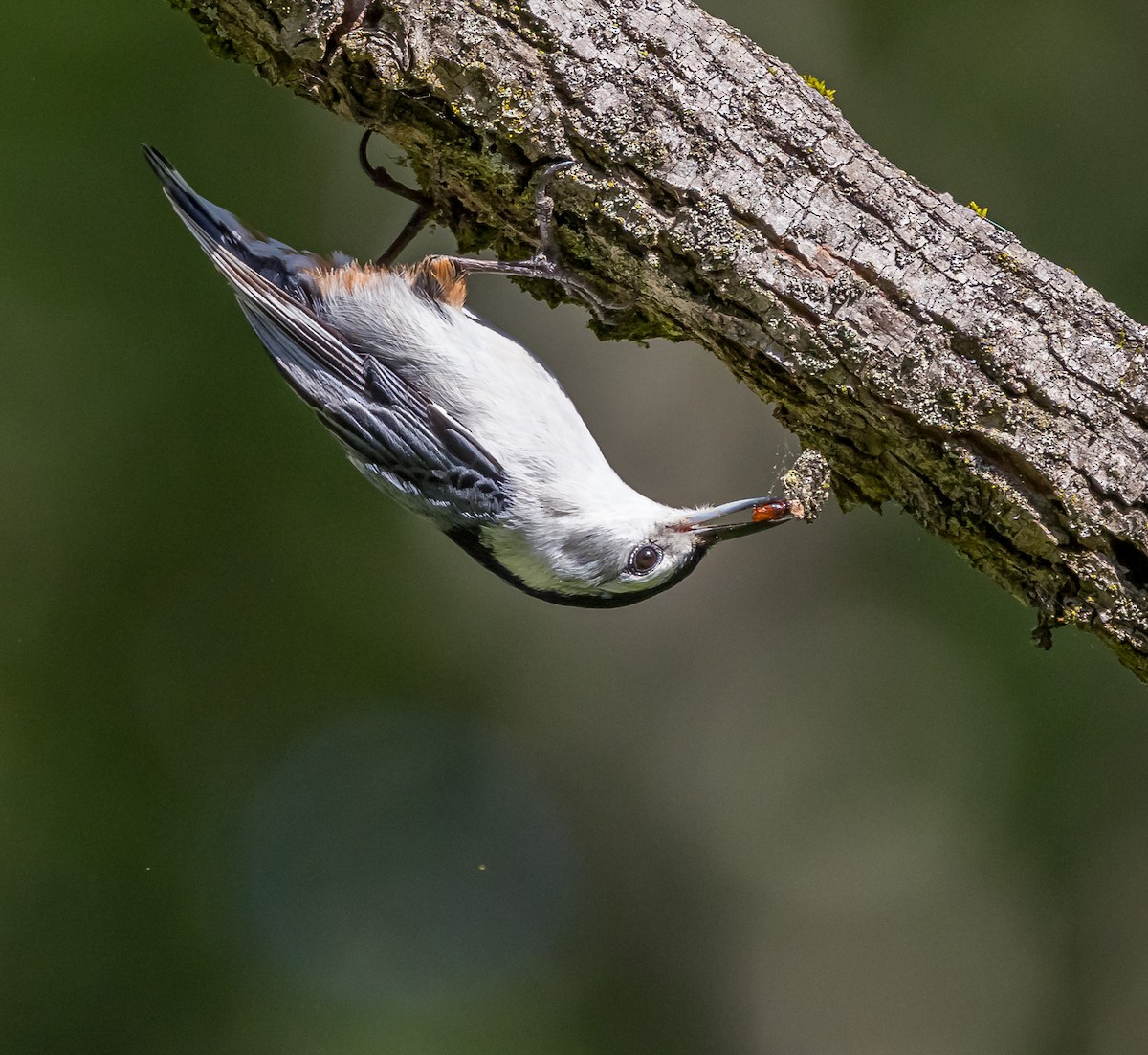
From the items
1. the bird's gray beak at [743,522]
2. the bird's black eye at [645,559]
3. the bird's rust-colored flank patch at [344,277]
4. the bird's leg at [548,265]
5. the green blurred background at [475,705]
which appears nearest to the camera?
the bird's leg at [548,265]

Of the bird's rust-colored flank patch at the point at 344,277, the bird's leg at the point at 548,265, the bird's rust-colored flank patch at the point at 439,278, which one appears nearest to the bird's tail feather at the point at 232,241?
the bird's rust-colored flank patch at the point at 344,277

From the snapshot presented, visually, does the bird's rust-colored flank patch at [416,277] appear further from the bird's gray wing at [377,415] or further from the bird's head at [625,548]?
the bird's head at [625,548]

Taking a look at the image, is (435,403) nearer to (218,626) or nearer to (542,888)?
(218,626)

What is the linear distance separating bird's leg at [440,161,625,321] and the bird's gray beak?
0.51m

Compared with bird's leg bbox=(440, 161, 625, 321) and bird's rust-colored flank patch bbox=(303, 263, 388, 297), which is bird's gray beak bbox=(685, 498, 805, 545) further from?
bird's rust-colored flank patch bbox=(303, 263, 388, 297)

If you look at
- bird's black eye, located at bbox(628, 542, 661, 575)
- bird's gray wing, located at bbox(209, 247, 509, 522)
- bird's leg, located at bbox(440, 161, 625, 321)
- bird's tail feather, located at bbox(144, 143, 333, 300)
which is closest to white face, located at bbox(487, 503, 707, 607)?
bird's black eye, located at bbox(628, 542, 661, 575)

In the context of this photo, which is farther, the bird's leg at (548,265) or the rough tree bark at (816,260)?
the bird's leg at (548,265)

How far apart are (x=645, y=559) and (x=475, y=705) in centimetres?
268

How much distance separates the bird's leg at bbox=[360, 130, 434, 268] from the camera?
2.46 m

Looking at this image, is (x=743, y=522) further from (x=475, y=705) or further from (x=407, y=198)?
(x=475, y=705)

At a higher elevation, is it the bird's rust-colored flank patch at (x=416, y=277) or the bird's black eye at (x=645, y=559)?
the bird's rust-colored flank patch at (x=416, y=277)

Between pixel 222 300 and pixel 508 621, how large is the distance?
190 cm

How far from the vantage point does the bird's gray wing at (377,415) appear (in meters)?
2.41

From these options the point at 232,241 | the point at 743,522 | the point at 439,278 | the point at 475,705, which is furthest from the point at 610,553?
the point at 475,705
